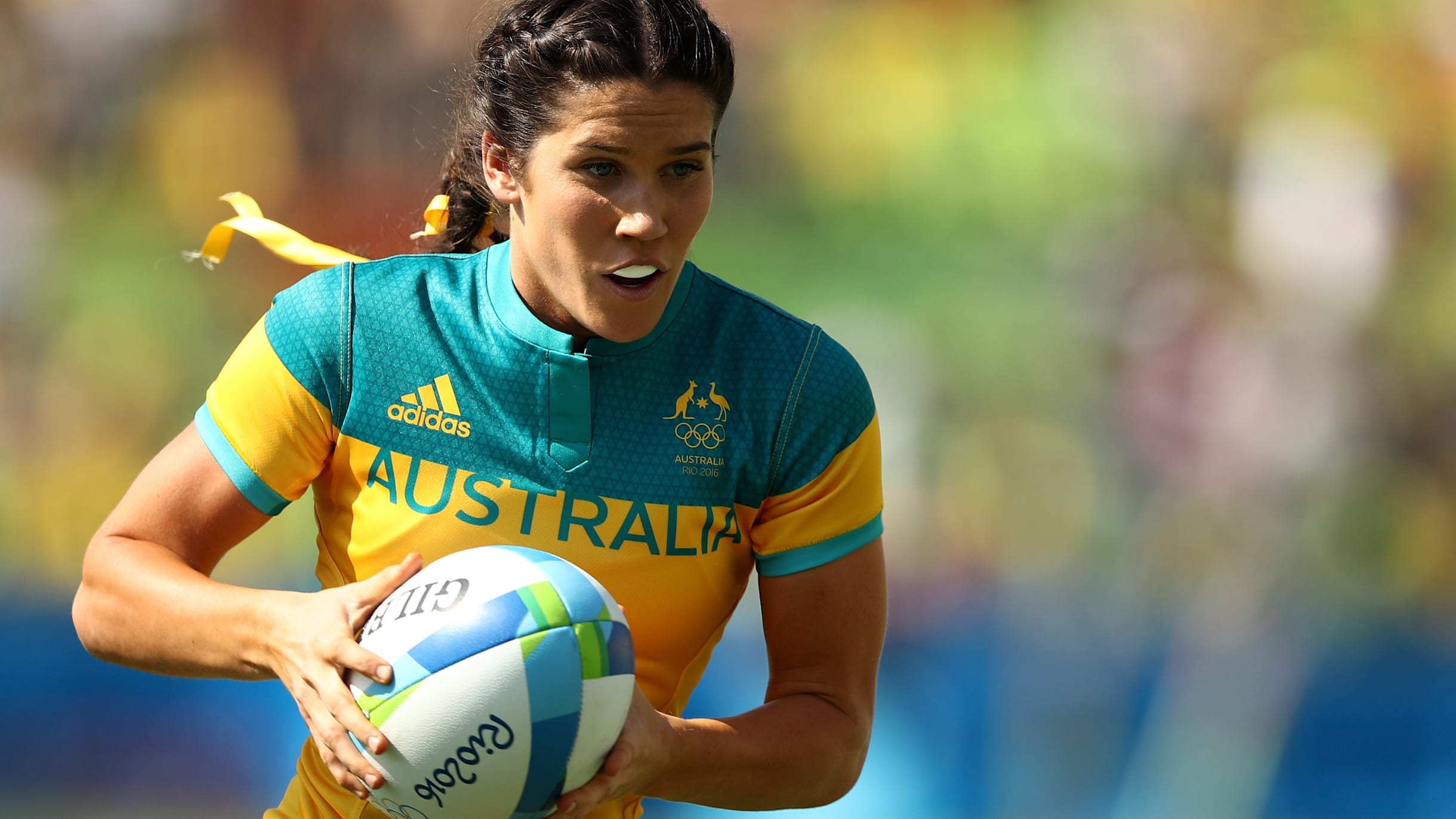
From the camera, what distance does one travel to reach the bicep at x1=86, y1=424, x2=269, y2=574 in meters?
1.88

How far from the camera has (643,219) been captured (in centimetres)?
179

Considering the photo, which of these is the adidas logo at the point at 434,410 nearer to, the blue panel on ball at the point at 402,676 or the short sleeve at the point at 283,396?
the short sleeve at the point at 283,396

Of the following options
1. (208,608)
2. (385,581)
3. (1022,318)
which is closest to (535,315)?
(385,581)

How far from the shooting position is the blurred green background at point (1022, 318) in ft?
15.3

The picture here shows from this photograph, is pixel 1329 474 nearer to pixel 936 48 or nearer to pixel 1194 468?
pixel 1194 468

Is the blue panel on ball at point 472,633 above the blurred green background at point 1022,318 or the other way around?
the other way around

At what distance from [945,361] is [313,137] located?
2.42 metres

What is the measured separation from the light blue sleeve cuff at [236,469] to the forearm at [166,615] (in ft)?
0.40

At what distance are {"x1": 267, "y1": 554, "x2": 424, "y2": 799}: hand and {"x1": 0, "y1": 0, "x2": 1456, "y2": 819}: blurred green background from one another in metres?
3.07

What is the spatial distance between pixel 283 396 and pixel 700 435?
1.85 ft

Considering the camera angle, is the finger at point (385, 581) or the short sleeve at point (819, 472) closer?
the finger at point (385, 581)

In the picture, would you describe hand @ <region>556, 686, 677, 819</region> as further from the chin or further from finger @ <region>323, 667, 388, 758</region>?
the chin

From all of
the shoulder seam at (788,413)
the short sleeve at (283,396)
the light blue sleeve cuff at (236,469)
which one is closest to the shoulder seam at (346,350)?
the short sleeve at (283,396)

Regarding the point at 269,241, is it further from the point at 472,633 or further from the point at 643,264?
the point at 472,633
